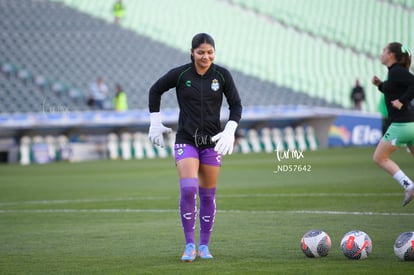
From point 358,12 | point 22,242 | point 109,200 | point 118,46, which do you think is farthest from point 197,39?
point 358,12

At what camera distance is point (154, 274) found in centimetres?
768

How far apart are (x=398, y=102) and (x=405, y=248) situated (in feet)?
14.5

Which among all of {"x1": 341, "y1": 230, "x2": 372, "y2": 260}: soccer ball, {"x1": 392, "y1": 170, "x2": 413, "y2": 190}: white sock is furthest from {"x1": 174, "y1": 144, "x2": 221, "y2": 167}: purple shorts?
{"x1": 392, "y1": 170, "x2": 413, "y2": 190}: white sock

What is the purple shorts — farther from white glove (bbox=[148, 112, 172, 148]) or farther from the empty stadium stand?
the empty stadium stand

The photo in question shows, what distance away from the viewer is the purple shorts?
346 inches

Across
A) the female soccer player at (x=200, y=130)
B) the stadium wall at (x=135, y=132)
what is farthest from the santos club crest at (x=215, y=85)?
the stadium wall at (x=135, y=132)

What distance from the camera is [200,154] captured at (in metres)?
8.91

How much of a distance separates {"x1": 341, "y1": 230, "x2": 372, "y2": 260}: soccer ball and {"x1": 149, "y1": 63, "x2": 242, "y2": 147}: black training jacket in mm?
1665

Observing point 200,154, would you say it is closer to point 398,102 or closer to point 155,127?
point 155,127

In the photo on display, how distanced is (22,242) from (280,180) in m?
11.7

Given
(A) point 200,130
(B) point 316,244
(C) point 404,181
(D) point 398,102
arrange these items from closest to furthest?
(B) point 316,244, (A) point 200,130, (D) point 398,102, (C) point 404,181

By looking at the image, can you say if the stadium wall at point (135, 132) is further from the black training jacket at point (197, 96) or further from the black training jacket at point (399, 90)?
the black training jacket at point (197, 96)

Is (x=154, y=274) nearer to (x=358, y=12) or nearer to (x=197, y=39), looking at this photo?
(x=197, y=39)

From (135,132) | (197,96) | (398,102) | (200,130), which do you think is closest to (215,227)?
(398,102)
